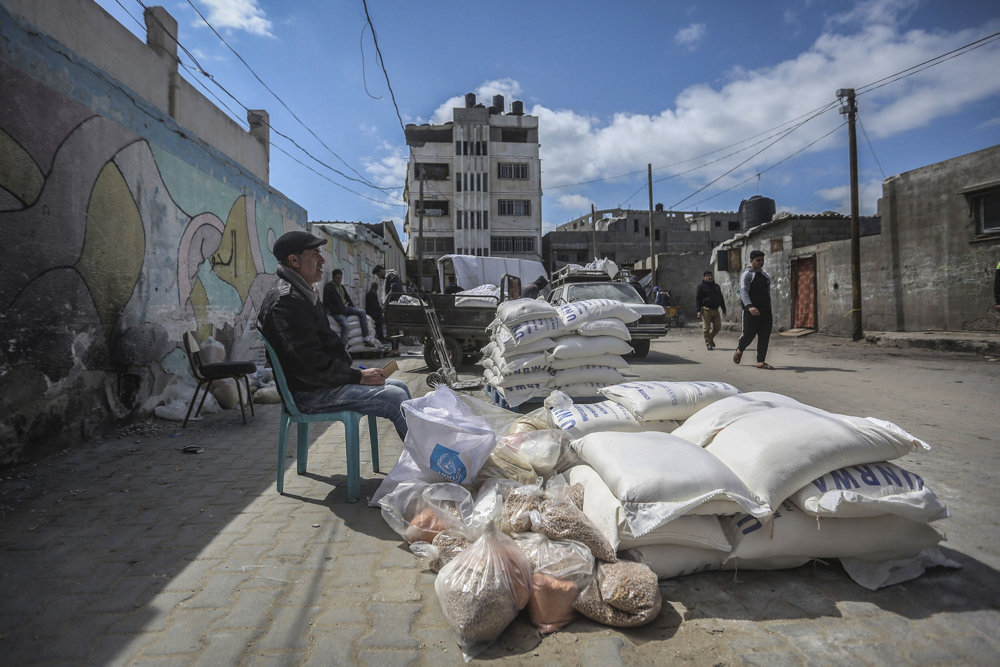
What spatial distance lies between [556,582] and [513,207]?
40.9 meters

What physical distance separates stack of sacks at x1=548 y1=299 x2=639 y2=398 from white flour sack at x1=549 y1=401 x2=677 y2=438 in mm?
1970

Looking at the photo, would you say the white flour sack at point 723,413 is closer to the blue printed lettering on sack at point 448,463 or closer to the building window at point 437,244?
the blue printed lettering on sack at point 448,463

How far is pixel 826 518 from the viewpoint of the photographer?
2.12m

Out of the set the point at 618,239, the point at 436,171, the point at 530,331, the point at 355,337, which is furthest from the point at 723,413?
the point at 436,171

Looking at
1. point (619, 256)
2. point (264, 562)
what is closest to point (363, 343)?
point (264, 562)

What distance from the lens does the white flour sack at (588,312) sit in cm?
518

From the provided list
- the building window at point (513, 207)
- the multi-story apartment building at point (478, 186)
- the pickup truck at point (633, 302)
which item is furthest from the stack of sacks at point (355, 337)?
the building window at point (513, 207)

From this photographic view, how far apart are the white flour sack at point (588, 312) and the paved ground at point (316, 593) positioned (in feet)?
8.49

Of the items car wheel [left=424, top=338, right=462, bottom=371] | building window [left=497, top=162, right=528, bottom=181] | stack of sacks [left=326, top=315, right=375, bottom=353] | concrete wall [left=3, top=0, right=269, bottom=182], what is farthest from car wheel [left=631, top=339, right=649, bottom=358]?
building window [left=497, top=162, right=528, bottom=181]

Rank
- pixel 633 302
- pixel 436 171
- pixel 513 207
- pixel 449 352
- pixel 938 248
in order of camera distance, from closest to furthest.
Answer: pixel 449 352 < pixel 633 302 < pixel 938 248 < pixel 513 207 < pixel 436 171

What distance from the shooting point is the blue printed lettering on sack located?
256cm

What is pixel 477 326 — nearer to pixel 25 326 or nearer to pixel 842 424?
pixel 25 326

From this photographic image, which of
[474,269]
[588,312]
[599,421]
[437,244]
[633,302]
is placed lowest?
[599,421]

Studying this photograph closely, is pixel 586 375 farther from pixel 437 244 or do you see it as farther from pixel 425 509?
pixel 437 244
